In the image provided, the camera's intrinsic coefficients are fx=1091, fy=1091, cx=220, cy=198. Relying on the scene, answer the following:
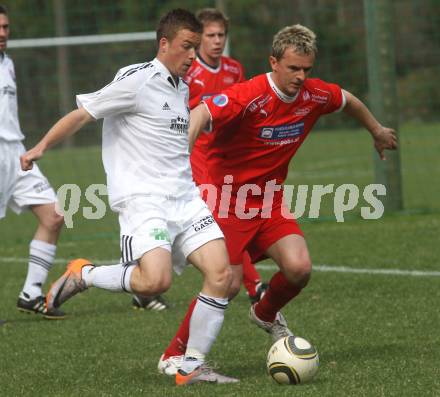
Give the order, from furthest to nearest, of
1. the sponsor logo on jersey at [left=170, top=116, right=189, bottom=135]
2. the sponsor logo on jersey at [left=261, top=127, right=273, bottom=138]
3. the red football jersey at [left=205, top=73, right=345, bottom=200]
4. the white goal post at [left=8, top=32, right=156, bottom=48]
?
the white goal post at [left=8, top=32, right=156, bottom=48], the sponsor logo on jersey at [left=261, top=127, right=273, bottom=138], the red football jersey at [left=205, top=73, right=345, bottom=200], the sponsor logo on jersey at [left=170, top=116, right=189, bottom=135]

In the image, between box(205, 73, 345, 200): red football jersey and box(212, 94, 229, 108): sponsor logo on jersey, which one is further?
box(205, 73, 345, 200): red football jersey

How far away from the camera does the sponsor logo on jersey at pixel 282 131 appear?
21.5 ft

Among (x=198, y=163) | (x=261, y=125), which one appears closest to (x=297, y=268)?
(x=261, y=125)

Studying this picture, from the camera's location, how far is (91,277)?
6164 mm

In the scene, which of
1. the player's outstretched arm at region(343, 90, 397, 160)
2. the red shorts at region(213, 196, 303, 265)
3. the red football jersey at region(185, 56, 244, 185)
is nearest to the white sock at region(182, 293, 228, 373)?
the red shorts at region(213, 196, 303, 265)

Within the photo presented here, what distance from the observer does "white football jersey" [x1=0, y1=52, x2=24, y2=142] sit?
8.41 meters

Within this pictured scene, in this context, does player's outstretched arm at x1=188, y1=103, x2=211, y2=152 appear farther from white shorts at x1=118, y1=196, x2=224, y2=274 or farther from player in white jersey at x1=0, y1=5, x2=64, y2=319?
player in white jersey at x1=0, y1=5, x2=64, y2=319

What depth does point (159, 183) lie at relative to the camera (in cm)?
590

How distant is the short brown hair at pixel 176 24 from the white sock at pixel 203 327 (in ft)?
4.79

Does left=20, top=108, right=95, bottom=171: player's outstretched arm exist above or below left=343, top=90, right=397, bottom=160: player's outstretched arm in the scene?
above

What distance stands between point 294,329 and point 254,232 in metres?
0.92

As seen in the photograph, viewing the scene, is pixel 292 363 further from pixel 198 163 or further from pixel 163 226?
pixel 198 163

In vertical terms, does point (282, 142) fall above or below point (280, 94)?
below

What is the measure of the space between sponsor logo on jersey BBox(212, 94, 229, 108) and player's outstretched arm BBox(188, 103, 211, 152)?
0.07m
